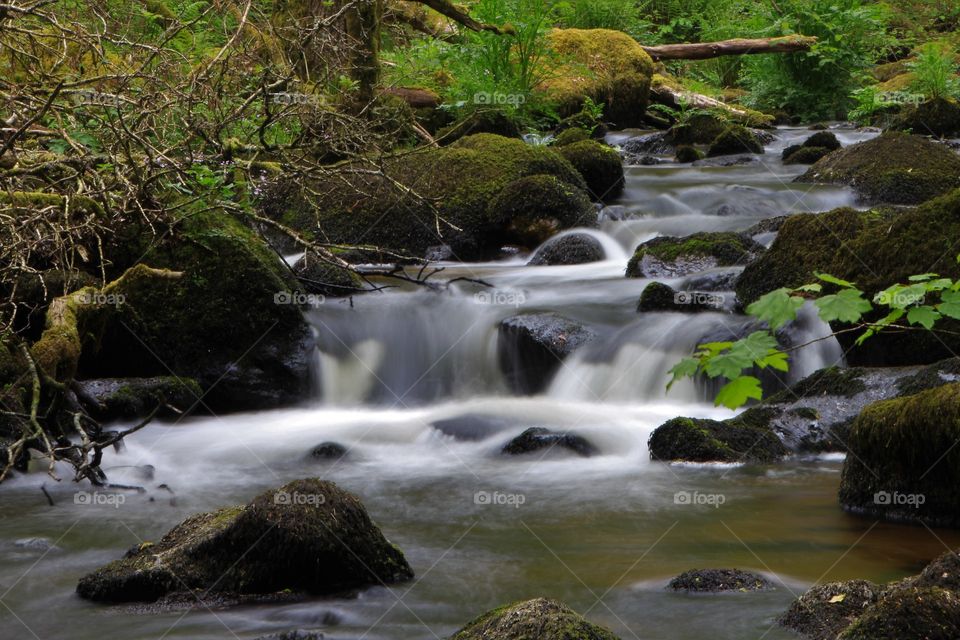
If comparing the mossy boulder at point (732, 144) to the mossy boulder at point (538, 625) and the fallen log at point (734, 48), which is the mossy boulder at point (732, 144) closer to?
the fallen log at point (734, 48)

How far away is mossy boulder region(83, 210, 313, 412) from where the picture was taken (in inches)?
305

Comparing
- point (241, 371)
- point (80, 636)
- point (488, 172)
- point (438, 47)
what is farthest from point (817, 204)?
point (80, 636)

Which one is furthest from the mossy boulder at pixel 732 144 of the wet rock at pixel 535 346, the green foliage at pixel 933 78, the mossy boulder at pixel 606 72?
the wet rock at pixel 535 346

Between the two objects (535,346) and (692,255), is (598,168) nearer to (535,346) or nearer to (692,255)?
(692,255)

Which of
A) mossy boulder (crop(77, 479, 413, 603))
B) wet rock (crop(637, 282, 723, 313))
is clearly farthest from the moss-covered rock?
wet rock (crop(637, 282, 723, 313))

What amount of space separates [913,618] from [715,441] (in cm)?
334

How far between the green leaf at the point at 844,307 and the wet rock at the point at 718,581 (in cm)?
170

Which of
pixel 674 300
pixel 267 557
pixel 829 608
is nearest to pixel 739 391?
pixel 829 608

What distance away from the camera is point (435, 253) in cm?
1080

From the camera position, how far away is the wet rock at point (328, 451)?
670 centimetres

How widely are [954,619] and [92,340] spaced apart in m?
5.96

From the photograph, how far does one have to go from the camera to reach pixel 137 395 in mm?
7145

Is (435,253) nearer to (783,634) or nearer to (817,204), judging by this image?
(817,204)

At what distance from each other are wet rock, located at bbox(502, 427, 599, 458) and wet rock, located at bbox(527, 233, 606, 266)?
3925 millimetres
